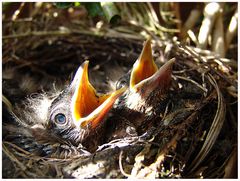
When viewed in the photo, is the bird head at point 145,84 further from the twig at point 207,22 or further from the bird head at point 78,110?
the twig at point 207,22

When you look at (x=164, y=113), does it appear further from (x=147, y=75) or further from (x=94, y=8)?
(x=94, y=8)

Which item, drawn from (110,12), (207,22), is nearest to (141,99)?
(110,12)

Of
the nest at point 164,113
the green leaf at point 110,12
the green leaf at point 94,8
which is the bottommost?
the nest at point 164,113

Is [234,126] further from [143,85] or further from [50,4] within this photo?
[50,4]

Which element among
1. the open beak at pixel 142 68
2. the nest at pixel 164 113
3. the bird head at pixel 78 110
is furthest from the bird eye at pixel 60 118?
the open beak at pixel 142 68

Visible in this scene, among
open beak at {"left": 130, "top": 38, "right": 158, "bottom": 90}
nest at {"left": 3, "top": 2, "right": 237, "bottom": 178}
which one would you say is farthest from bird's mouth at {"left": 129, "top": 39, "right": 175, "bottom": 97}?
nest at {"left": 3, "top": 2, "right": 237, "bottom": 178}

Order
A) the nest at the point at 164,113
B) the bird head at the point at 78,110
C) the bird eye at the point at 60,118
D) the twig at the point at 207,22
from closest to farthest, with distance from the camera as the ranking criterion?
the nest at the point at 164,113
the bird head at the point at 78,110
the bird eye at the point at 60,118
the twig at the point at 207,22

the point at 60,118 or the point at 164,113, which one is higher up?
the point at 60,118

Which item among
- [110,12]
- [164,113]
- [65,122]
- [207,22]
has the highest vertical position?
[110,12]
